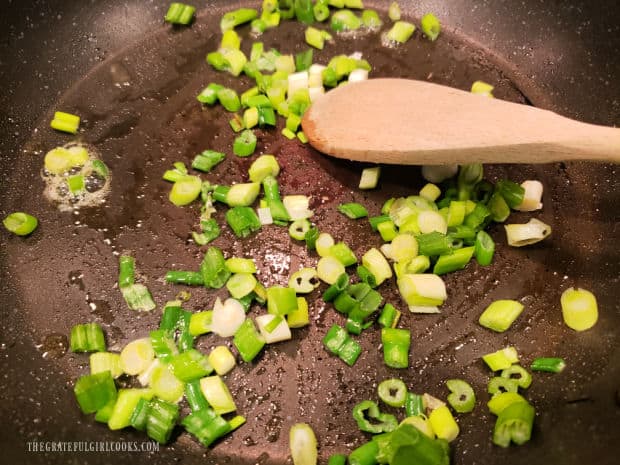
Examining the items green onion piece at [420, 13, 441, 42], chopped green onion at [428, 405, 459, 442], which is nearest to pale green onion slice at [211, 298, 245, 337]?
chopped green onion at [428, 405, 459, 442]

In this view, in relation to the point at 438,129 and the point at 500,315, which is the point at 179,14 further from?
the point at 500,315

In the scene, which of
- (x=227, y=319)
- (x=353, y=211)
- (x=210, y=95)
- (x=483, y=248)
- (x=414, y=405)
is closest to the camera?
(x=414, y=405)

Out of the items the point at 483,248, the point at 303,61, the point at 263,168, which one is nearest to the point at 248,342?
the point at 263,168

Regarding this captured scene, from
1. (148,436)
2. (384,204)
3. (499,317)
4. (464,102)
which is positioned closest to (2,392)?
(148,436)

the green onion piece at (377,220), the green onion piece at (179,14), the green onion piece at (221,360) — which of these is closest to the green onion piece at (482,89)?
the green onion piece at (377,220)

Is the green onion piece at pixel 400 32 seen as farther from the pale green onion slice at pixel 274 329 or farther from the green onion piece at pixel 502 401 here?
the green onion piece at pixel 502 401

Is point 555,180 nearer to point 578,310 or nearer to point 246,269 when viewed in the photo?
point 578,310

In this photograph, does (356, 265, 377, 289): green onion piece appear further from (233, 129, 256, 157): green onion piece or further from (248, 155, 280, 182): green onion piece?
(233, 129, 256, 157): green onion piece
